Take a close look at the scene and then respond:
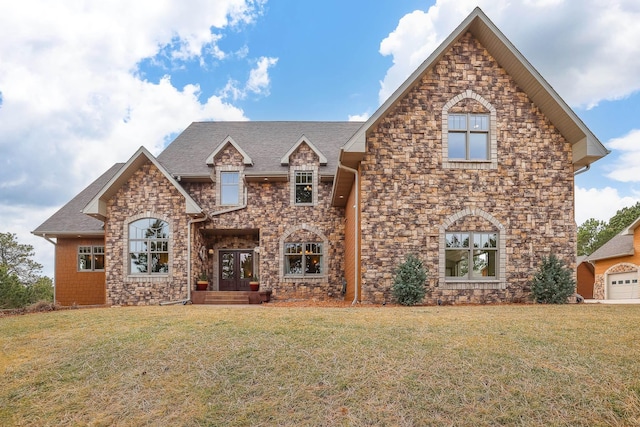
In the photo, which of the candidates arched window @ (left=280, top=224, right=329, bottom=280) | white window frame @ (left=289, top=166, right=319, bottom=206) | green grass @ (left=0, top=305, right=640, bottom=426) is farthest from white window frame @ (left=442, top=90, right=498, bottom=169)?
arched window @ (left=280, top=224, right=329, bottom=280)

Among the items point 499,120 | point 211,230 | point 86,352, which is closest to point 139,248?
point 211,230

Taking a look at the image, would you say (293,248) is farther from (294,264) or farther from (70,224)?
(70,224)

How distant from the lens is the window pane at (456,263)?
13.0 m

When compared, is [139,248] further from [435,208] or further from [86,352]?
[435,208]

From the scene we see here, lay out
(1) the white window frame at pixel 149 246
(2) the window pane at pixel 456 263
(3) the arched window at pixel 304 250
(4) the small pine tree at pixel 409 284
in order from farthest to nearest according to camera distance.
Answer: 1. (3) the arched window at pixel 304 250
2. (1) the white window frame at pixel 149 246
3. (2) the window pane at pixel 456 263
4. (4) the small pine tree at pixel 409 284

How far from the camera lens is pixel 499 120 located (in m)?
13.4

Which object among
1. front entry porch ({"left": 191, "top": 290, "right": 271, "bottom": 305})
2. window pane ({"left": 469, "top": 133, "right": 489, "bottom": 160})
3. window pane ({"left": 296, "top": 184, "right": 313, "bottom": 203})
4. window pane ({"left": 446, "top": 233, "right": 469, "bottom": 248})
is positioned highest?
window pane ({"left": 469, "top": 133, "right": 489, "bottom": 160})

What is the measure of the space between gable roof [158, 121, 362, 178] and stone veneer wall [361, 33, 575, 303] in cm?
529

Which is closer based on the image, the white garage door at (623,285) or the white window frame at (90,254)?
the white window frame at (90,254)

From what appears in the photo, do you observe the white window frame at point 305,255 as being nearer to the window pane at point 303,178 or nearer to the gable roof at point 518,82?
the window pane at point 303,178

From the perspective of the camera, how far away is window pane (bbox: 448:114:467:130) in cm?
1335

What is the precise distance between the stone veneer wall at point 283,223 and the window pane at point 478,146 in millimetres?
6465

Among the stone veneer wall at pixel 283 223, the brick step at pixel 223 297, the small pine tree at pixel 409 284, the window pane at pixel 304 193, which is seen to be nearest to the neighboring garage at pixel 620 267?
the stone veneer wall at pixel 283 223

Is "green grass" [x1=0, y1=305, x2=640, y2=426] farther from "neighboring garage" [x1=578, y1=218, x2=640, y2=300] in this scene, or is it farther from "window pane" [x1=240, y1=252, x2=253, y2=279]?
"neighboring garage" [x1=578, y1=218, x2=640, y2=300]
